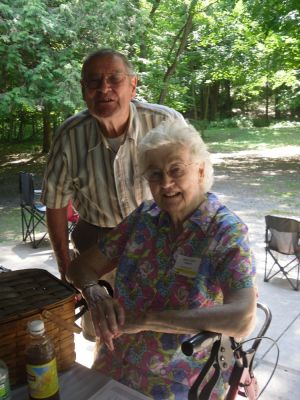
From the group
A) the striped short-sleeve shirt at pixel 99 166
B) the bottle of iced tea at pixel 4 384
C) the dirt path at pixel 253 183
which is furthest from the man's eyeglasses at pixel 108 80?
the dirt path at pixel 253 183

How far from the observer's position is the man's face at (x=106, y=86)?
6.43 feet

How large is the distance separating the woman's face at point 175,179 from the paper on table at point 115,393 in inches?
25.6

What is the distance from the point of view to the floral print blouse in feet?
4.88

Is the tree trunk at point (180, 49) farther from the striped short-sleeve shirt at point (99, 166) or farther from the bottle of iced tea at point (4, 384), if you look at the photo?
the bottle of iced tea at point (4, 384)

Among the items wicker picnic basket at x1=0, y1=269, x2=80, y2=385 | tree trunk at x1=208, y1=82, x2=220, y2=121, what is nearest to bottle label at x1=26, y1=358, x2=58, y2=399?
wicker picnic basket at x1=0, y1=269, x2=80, y2=385

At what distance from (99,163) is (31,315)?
3.46ft

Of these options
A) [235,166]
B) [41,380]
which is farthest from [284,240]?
[235,166]

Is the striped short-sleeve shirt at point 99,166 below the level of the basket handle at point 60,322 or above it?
above

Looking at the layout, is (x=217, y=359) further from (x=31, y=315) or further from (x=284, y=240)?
(x=284, y=240)

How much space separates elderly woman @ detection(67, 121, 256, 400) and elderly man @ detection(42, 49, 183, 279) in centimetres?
38

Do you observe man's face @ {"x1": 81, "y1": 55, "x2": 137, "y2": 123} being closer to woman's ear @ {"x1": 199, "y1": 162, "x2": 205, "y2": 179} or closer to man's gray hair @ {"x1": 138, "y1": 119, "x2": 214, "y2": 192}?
man's gray hair @ {"x1": 138, "y1": 119, "x2": 214, "y2": 192}

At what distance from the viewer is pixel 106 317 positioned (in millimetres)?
1507

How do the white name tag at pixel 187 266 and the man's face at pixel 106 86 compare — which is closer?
the white name tag at pixel 187 266

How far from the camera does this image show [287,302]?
3977 mm
